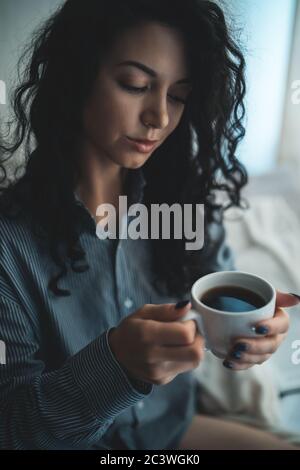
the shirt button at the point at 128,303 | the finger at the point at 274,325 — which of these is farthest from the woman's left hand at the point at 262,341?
the shirt button at the point at 128,303

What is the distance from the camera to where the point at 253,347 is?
39cm

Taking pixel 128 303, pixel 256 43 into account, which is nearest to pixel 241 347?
pixel 128 303

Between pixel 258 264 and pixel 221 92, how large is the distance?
1.63 ft

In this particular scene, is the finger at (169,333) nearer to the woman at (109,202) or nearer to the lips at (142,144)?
the woman at (109,202)

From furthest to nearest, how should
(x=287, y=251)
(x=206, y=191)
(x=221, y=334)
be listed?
(x=287, y=251), (x=206, y=191), (x=221, y=334)

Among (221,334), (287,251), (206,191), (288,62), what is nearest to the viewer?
(221,334)

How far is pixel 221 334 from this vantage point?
0.37 meters

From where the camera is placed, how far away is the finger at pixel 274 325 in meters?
0.37

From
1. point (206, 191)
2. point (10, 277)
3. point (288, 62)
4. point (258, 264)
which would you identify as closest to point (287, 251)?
point (258, 264)

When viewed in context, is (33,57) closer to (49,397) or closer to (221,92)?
(221,92)

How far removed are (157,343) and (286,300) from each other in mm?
139

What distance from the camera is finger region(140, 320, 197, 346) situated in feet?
1.19

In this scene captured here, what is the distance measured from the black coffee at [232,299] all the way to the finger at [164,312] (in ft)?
0.10

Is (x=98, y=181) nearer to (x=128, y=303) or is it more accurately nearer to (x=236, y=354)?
(x=128, y=303)
